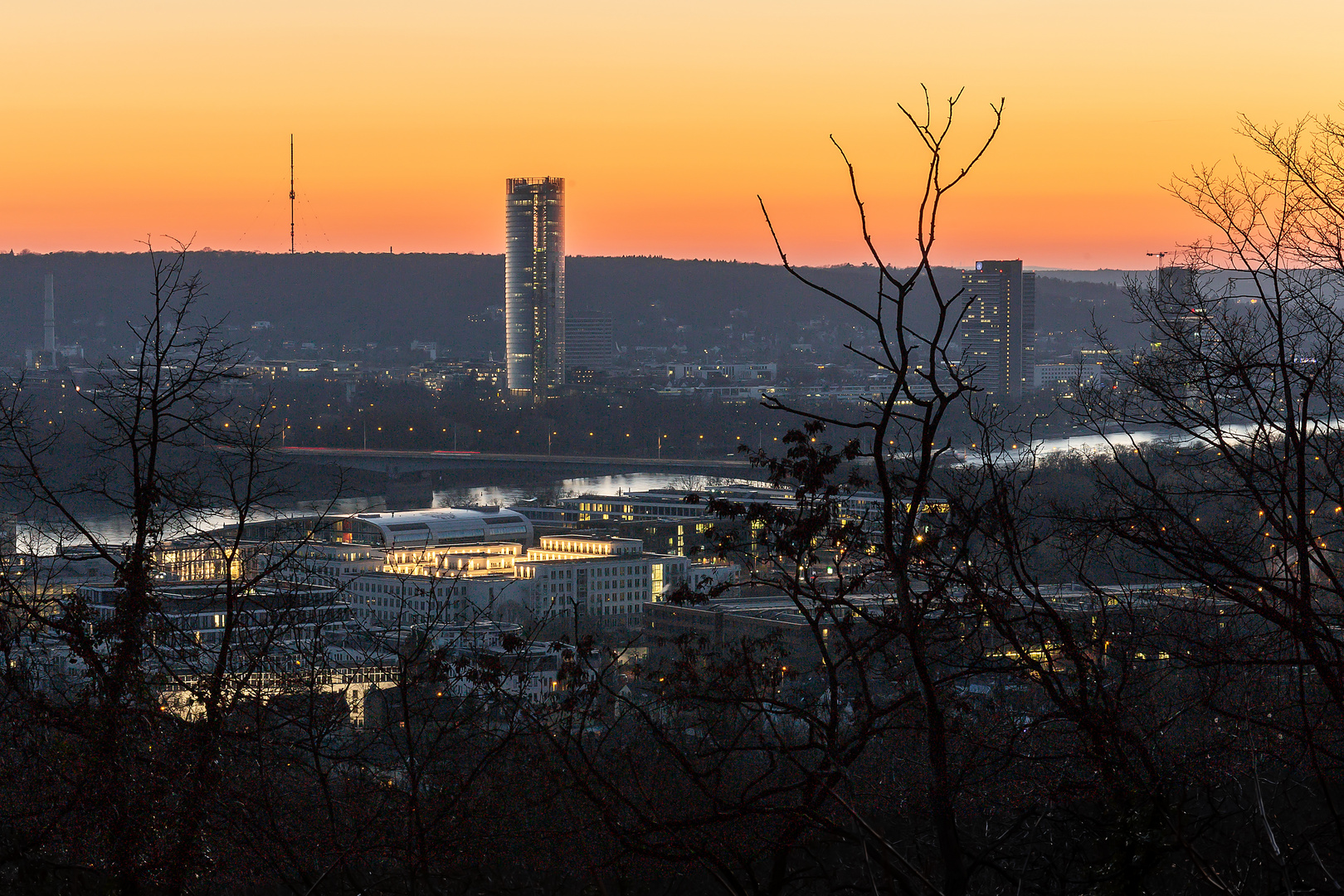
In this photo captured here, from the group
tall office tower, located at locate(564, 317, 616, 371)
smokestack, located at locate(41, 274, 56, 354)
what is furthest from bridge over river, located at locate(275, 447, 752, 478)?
smokestack, located at locate(41, 274, 56, 354)

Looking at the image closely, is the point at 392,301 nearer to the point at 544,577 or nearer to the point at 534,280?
the point at 534,280

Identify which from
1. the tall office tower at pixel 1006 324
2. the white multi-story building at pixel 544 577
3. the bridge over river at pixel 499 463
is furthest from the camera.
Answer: the tall office tower at pixel 1006 324

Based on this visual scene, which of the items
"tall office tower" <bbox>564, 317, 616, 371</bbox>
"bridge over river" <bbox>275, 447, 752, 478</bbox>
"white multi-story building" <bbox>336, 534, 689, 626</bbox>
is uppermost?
"tall office tower" <bbox>564, 317, 616, 371</bbox>

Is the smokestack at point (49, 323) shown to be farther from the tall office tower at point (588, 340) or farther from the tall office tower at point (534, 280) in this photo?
the tall office tower at point (588, 340)

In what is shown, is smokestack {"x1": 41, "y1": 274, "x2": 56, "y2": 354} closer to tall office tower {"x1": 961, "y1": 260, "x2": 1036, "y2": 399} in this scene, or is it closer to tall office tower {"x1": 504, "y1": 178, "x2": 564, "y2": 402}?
tall office tower {"x1": 504, "y1": 178, "x2": 564, "y2": 402}

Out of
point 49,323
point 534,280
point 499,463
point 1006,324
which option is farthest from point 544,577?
point 49,323

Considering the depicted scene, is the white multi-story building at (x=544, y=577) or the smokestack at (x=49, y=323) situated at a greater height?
the smokestack at (x=49, y=323)

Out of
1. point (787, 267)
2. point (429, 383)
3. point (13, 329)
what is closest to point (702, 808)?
point (787, 267)

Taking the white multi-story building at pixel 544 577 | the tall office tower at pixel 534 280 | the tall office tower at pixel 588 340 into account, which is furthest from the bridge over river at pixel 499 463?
the tall office tower at pixel 588 340
